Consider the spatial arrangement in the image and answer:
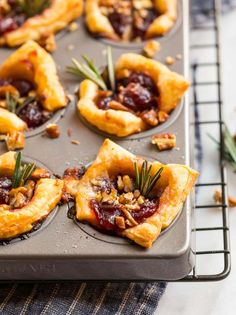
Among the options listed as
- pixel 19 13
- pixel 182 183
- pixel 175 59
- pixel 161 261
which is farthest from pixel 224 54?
pixel 161 261

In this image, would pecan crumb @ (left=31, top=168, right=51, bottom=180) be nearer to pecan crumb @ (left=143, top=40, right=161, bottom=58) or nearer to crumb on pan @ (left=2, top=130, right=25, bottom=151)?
crumb on pan @ (left=2, top=130, right=25, bottom=151)

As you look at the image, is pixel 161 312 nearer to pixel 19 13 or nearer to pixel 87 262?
pixel 87 262

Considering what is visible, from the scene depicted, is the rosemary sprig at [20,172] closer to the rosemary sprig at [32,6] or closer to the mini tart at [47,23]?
the mini tart at [47,23]

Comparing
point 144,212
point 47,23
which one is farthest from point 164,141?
point 47,23

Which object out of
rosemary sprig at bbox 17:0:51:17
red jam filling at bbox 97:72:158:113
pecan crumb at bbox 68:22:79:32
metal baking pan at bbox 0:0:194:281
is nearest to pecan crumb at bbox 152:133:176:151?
metal baking pan at bbox 0:0:194:281

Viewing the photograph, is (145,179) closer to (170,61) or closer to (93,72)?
(93,72)
